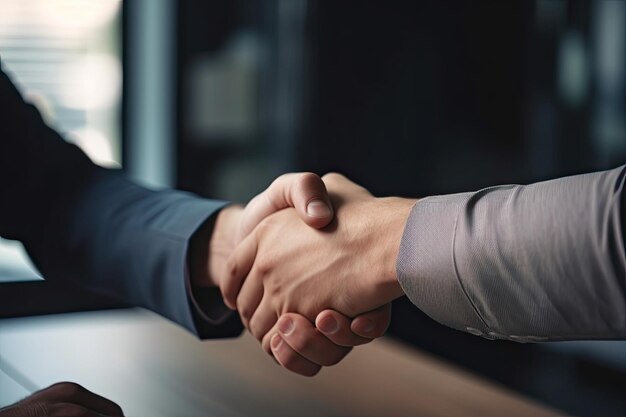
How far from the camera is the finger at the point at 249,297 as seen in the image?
1.11m

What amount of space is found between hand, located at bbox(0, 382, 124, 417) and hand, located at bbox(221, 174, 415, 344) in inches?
12.7

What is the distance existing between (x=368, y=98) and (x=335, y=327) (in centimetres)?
201

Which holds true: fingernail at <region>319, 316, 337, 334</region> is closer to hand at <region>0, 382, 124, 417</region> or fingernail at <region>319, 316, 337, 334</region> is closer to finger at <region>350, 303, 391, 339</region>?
Answer: finger at <region>350, 303, 391, 339</region>

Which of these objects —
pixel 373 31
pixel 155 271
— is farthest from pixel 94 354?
pixel 373 31

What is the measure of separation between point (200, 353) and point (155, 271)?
0.14 meters

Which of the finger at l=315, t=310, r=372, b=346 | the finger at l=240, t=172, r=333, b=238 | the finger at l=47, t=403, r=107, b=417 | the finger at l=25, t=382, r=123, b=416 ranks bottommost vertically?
the finger at l=315, t=310, r=372, b=346

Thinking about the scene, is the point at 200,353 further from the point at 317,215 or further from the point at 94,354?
the point at 317,215

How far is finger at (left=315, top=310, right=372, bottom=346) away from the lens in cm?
102

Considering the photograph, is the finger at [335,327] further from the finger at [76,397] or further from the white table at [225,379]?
the finger at [76,397]

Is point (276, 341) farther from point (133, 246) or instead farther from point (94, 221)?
point (94, 221)

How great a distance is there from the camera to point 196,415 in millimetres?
832

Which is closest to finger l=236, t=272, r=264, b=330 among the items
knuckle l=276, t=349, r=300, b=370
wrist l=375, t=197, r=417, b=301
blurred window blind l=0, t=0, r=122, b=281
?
knuckle l=276, t=349, r=300, b=370

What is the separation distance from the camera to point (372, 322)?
101 centimetres

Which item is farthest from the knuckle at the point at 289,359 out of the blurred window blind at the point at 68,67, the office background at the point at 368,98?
the blurred window blind at the point at 68,67
